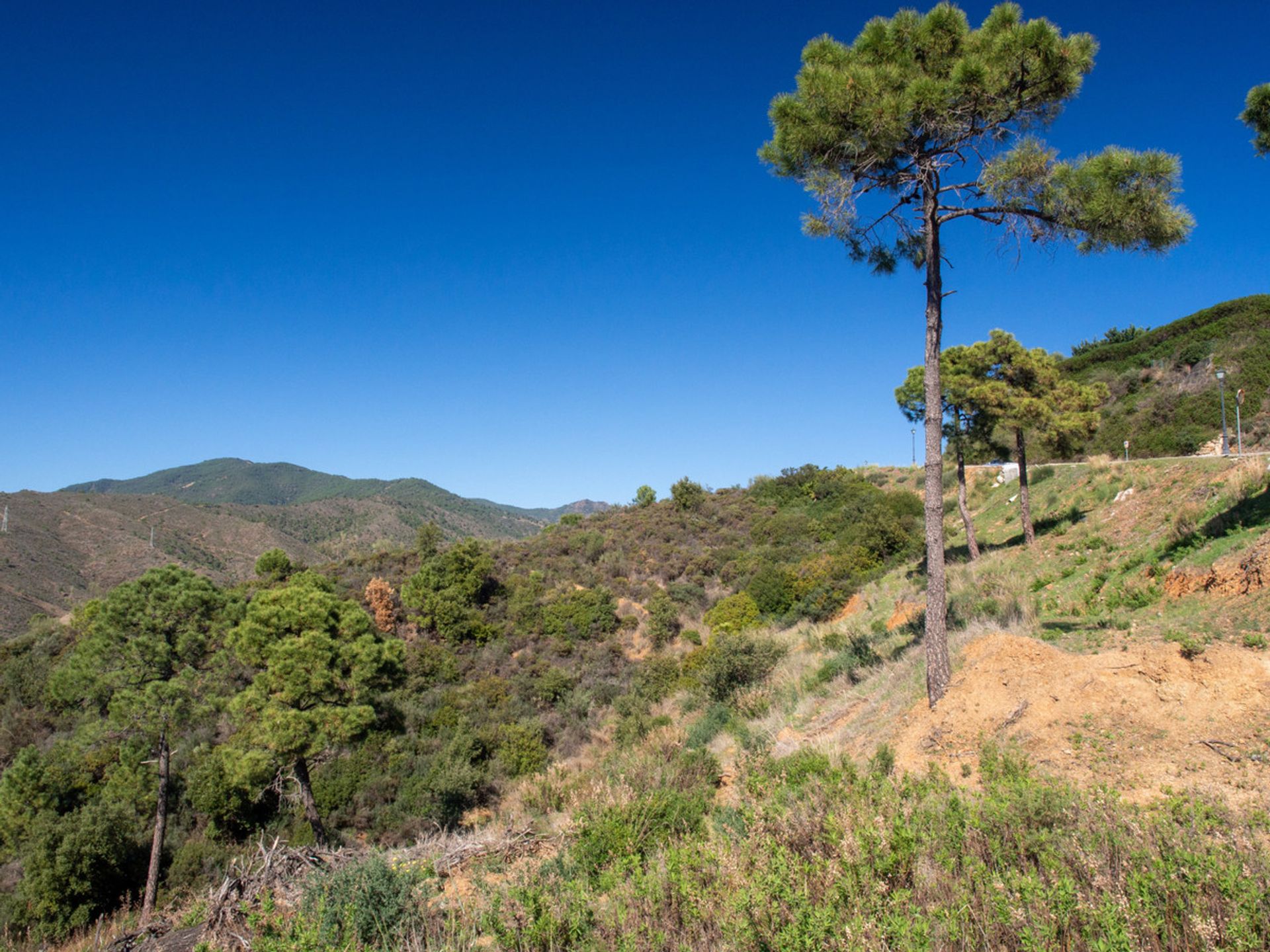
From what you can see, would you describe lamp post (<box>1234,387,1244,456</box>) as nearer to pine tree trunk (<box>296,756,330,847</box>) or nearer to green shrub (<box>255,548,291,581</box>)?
pine tree trunk (<box>296,756,330,847</box>)

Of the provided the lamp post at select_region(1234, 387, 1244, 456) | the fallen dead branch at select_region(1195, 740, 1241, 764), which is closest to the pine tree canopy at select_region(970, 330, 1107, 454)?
the lamp post at select_region(1234, 387, 1244, 456)

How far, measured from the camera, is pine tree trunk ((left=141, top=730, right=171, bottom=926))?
40.1 ft

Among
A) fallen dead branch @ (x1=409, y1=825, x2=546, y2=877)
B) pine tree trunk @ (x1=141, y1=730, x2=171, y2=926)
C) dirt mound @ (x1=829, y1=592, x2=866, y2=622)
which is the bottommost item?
pine tree trunk @ (x1=141, y1=730, x2=171, y2=926)

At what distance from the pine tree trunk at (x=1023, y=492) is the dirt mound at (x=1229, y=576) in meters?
7.99

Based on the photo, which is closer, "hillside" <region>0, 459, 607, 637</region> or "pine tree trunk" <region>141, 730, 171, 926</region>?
"pine tree trunk" <region>141, 730, 171, 926</region>

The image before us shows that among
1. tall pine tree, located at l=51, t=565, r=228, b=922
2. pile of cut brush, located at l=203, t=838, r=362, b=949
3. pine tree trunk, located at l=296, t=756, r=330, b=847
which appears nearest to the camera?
pile of cut brush, located at l=203, t=838, r=362, b=949

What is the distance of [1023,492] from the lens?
16.7m

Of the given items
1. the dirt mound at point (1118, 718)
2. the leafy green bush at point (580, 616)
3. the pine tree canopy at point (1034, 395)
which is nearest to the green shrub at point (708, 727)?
the dirt mound at point (1118, 718)

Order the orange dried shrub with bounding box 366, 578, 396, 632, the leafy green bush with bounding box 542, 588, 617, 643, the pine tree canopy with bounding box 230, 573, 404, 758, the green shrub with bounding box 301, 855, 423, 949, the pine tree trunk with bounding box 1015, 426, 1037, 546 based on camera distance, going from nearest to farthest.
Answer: the green shrub with bounding box 301, 855, 423, 949
the pine tree canopy with bounding box 230, 573, 404, 758
the pine tree trunk with bounding box 1015, 426, 1037, 546
the leafy green bush with bounding box 542, 588, 617, 643
the orange dried shrub with bounding box 366, 578, 396, 632

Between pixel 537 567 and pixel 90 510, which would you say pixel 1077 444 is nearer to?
pixel 537 567

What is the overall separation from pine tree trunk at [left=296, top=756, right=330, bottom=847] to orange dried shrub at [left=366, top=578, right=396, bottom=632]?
39.5 feet

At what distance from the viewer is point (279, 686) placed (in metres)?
13.8

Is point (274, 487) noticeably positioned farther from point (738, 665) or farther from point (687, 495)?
point (738, 665)

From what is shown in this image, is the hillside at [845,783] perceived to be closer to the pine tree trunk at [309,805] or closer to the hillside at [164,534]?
the pine tree trunk at [309,805]
